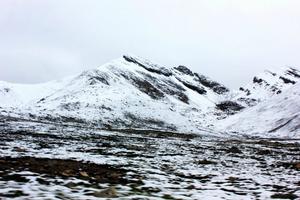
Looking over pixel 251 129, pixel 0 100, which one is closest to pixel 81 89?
pixel 0 100

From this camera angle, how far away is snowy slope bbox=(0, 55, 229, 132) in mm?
Result: 98562

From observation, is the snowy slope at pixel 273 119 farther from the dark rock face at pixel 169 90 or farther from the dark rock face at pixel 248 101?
the dark rock face at pixel 248 101

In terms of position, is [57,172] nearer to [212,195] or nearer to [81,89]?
[212,195]

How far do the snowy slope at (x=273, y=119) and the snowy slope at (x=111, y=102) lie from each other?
997cm

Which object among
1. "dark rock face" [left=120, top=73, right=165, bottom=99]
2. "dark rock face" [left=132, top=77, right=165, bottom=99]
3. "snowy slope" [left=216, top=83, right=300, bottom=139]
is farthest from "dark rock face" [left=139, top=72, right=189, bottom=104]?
"snowy slope" [left=216, top=83, right=300, bottom=139]

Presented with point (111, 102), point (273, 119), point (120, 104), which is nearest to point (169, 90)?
point (120, 104)

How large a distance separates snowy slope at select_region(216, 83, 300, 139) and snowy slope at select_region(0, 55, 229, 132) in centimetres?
997

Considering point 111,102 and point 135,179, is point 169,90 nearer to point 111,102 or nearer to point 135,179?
point 111,102

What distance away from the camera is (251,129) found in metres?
90.9

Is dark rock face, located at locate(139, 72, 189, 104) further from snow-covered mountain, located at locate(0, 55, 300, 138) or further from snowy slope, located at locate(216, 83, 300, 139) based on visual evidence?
snowy slope, located at locate(216, 83, 300, 139)

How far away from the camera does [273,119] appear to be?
8981 centimetres

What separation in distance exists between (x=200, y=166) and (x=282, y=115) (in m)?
70.9

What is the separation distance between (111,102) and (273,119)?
164 ft

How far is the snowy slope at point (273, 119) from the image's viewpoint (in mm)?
79188
